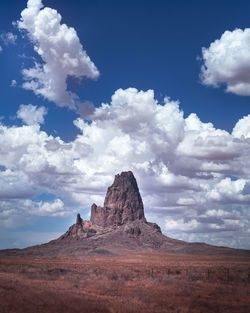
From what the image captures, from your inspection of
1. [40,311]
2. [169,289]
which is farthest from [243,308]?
[40,311]

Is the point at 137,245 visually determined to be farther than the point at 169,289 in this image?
Yes

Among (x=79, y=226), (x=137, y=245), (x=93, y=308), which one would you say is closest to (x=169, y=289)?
(x=93, y=308)

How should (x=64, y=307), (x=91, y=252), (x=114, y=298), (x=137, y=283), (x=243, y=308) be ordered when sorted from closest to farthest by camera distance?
1. (x=64, y=307)
2. (x=243, y=308)
3. (x=114, y=298)
4. (x=137, y=283)
5. (x=91, y=252)

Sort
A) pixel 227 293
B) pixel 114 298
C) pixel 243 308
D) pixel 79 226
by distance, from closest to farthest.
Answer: pixel 243 308 → pixel 114 298 → pixel 227 293 → pixel 79 226

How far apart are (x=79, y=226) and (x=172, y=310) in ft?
579

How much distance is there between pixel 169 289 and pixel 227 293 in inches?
186

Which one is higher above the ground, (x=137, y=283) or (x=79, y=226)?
(x=79, y=226)

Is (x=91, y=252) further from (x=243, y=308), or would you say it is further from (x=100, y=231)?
(x=243, y=308)

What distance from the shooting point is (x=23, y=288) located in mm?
24328

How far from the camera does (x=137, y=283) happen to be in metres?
34.0

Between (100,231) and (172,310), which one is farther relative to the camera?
(100,231)

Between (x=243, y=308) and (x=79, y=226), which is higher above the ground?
(x=79, y=226)

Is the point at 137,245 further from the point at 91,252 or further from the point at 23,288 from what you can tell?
the point at 23,288

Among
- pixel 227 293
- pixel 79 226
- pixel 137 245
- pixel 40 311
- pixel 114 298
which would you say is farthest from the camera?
pixel 79 226
